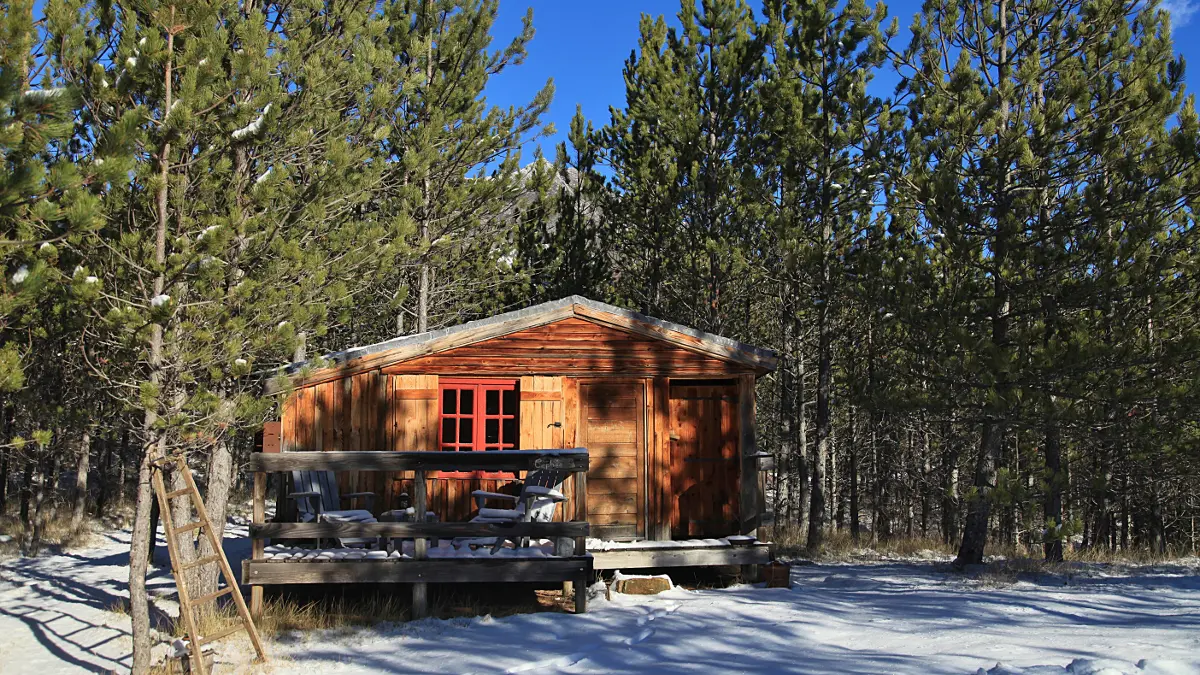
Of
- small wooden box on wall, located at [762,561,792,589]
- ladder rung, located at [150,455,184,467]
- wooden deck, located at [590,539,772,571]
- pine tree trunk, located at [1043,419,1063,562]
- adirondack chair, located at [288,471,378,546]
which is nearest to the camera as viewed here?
ladder rung, located at [150,455,184,467]

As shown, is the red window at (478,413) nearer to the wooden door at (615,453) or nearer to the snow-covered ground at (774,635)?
the wooden door at (615,453)

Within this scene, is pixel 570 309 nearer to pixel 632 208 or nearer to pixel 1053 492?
pixel 1053 492

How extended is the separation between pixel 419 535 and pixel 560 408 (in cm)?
291

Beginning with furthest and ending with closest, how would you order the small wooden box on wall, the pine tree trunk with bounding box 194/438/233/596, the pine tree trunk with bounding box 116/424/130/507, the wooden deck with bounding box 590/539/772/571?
the pine tree trunk with bounding box 116/424/130/507, the small wooden box on wall, the wooden deck with bounding box 590/539/772/571, the pine tree trunk with bounding box 194/438/233/596

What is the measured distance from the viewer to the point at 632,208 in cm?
1752

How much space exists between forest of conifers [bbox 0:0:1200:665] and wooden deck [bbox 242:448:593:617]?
0.99 metres

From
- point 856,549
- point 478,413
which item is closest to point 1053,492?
point 856,549

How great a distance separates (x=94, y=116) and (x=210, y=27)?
1.15m

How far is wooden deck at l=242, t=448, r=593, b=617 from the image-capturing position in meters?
8.23

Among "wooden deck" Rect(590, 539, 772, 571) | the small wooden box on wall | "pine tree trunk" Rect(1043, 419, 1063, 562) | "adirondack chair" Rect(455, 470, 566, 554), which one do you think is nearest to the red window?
"adirondack chair" Rect(455, 470, 566, 554)

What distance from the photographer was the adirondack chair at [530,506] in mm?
8609

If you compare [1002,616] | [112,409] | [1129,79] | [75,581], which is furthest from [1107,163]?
[75,581]

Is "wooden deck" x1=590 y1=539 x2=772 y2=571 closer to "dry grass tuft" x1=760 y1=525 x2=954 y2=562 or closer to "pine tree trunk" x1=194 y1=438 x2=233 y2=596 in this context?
"dry grass tuft" x1=760 y1=525 x2=954 y2=562

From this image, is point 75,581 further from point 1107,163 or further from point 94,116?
point 1107,163
